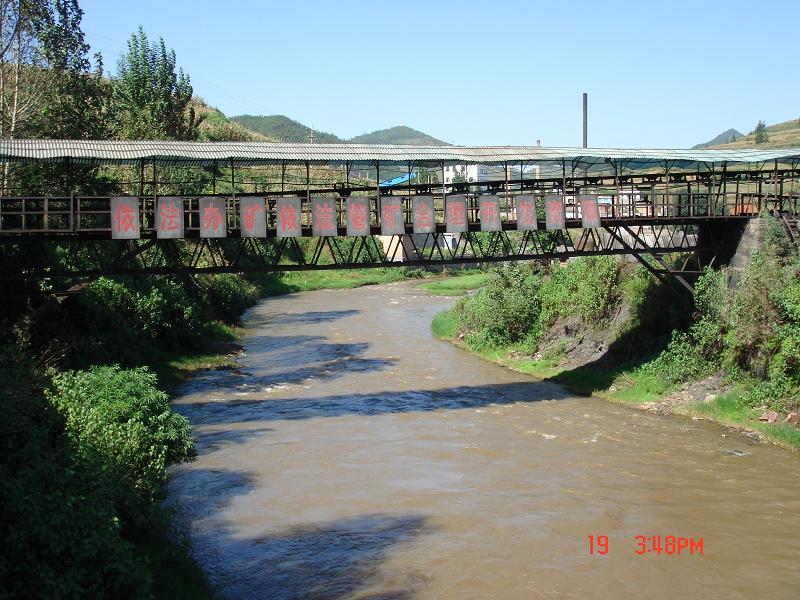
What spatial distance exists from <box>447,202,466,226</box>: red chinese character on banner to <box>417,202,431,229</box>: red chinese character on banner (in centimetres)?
62

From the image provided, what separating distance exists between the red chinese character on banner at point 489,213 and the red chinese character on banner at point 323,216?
14.6 ft

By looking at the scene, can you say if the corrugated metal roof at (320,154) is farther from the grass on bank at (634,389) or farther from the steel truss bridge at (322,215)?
the grass on bank at (634,389)

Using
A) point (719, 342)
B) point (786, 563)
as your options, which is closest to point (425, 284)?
point (719, 342)

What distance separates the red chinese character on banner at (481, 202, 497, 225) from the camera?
21.7 m

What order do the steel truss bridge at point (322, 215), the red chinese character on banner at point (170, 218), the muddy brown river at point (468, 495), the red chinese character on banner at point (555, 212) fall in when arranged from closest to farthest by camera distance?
1. the muddy brown river at point (468, 495)
2. the red chinese character on banner at point (170, 218)
3. the steel truss bridge at point (322, 215)
4. the red chinese character on banner at point (555, 212)

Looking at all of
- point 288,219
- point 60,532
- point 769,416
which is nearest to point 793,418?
point 769,416

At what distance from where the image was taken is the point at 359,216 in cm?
2083

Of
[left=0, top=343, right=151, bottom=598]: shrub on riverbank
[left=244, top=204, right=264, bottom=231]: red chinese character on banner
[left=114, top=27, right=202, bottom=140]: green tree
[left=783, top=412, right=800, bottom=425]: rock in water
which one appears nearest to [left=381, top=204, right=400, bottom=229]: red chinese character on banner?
[left=244, top=204, right=264, bottom=231]: red chinese character on banner

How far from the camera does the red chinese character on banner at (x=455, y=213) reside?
846 inches

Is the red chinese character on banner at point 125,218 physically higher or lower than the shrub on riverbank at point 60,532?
higher

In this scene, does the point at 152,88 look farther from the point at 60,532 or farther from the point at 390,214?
the point at 60,532

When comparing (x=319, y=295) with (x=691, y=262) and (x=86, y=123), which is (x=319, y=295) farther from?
(x=691, y=262)
